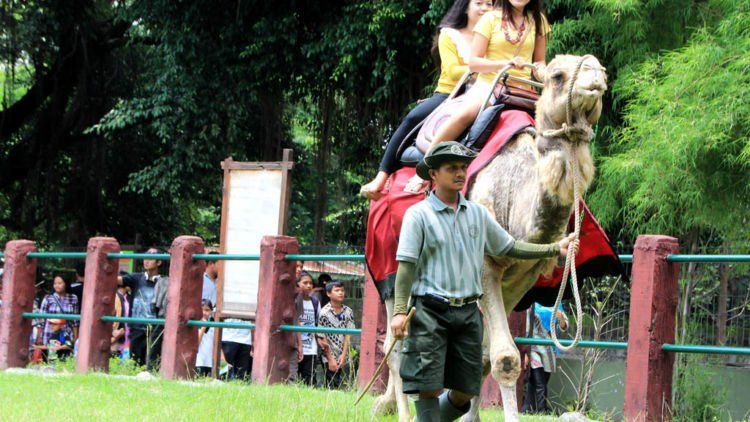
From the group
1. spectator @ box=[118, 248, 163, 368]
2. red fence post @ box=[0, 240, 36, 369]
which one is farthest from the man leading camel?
red fence post @ box=[0, 240, 36, 369]

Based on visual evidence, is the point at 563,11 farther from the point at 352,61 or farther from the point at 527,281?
the point at 527,281

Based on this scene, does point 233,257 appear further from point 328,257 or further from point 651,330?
point 651,330

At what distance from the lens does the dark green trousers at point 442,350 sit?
17.2ft

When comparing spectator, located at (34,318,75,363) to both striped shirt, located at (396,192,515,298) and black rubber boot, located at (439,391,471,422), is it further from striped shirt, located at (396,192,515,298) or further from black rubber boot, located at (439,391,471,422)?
striped shirt, located at (396,192,515,298)

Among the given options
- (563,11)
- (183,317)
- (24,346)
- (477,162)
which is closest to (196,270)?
(183,317)

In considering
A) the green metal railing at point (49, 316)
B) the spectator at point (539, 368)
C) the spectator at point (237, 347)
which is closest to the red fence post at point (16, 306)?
the green metal railing at point (49, 316)

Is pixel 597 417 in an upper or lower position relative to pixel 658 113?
lower

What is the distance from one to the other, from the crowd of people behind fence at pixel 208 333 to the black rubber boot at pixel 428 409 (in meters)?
4.91

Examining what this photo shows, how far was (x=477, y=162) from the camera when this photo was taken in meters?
6.56

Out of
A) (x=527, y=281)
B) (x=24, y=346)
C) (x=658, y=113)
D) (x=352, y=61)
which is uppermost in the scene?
(x=352, y=61)

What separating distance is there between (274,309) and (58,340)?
627 centimetres

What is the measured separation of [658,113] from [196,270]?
17.3ft

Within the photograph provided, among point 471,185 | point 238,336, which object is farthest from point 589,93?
point 238,336

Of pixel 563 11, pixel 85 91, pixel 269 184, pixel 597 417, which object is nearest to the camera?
pixel 597 417
